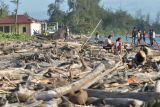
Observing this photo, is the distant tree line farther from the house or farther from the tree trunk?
the tree trunk

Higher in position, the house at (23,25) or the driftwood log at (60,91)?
the house at (23,25)

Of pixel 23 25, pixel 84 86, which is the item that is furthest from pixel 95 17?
pixel 84 86

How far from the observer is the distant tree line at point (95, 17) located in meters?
113

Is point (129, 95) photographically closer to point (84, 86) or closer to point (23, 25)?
point (84, 86)

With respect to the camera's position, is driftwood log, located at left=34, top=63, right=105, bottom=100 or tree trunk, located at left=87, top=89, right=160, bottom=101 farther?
driftwood log, located at left=34, top=63, right=105, bottom=100

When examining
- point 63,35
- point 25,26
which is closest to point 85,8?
point 25,26

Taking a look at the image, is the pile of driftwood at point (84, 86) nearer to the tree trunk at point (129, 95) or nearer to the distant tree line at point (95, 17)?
the tree trunk at point (129, 95)

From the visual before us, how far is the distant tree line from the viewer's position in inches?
4464

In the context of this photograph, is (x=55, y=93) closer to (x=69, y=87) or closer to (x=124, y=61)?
(x=69, y=87)

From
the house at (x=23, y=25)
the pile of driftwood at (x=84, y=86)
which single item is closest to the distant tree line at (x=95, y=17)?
the house at (x=23, y=25)

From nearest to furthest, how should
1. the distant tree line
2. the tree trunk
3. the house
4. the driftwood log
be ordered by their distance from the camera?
1. the tree trunk
2. the driftwood log
3. the house
4. the distant tree line

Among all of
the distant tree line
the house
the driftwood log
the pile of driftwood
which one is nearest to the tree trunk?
the pile of driftwood

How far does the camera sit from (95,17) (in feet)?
407

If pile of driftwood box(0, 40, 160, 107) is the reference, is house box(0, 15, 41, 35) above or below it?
above
